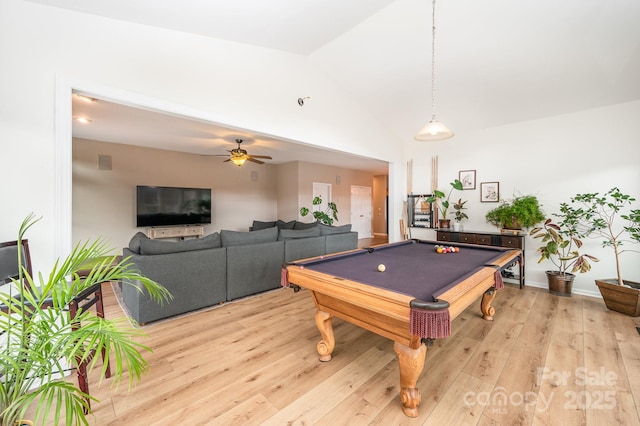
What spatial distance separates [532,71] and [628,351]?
3.21m

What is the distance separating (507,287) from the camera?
4219 mm

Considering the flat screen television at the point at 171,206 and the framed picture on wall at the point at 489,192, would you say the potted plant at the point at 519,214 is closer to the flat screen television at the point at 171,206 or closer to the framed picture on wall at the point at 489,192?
the framed picture on wall at the point at 489,192

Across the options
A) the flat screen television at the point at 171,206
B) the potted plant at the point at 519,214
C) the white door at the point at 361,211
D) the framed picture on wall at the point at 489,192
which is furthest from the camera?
the white door at the point at 361,211

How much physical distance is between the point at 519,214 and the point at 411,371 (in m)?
3.51

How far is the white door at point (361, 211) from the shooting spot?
30.8 ft

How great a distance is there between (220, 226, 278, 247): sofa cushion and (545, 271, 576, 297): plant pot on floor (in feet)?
13.4

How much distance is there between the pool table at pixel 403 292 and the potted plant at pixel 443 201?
1971 millimetres

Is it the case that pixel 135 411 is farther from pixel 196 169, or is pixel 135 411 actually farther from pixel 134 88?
pixel 196 169

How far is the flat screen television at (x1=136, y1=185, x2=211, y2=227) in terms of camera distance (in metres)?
6.00

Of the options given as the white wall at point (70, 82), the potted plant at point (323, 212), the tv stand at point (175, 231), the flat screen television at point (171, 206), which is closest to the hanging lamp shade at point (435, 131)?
the white wall at point (70, 82)

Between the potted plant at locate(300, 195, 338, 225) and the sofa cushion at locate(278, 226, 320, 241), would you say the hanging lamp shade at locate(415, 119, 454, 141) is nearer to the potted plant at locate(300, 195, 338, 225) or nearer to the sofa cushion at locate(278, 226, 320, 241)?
the sofa cushion at locate(278, 226, 320, 241)

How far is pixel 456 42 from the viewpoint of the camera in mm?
3264

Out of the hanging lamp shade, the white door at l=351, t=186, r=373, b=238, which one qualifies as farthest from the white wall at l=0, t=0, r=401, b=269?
the white door at l=351, t=186, r=373, b=238

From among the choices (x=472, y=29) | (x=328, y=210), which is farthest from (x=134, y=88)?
(x=328, y=210)
